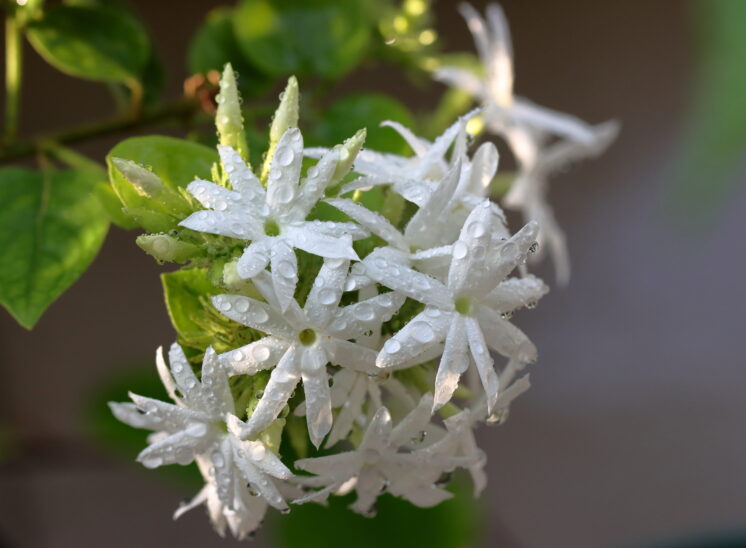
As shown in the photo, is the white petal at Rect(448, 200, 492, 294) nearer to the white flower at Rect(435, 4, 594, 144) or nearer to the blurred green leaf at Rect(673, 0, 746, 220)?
the white flower at Rect(435, 4, 594, 144)

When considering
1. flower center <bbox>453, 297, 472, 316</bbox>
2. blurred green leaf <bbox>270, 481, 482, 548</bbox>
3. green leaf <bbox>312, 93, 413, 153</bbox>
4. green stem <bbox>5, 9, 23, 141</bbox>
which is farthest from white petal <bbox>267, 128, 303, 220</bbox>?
blurred green leaf <bbox>270, 481, 482, 548</bbox>

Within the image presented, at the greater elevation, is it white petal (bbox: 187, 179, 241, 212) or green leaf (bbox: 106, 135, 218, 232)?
green leaf (bbox: 106, 135, 218, 232)

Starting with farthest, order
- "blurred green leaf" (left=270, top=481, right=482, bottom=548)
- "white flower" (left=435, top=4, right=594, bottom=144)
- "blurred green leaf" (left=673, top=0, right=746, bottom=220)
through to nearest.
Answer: "blurred green leaf" (left=673, top=0, right=746, bottom=220)
"blurred green leaf" (left=270, top=481, right=482, bottom=548)
"white flower" (left=435, top=4, right=594, bottom=144)

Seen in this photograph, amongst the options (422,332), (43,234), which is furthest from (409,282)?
(43,234)

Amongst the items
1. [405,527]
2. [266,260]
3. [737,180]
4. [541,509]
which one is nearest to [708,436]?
[541,509]

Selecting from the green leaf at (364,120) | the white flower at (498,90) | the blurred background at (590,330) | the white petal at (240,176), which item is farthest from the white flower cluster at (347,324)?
the blurred background at (590,330)
